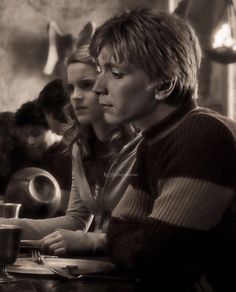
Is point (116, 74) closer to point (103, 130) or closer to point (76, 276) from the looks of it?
point (76, 276)

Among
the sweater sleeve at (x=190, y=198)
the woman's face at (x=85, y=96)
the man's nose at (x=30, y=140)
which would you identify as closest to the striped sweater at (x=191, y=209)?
the sweater sleeve at (x=190, y=198)

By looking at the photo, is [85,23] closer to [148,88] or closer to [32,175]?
[32,175]

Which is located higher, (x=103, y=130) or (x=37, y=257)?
(x=103, y=130)

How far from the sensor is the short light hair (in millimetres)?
1104

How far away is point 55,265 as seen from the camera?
1041mm

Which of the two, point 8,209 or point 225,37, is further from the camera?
point 225,37

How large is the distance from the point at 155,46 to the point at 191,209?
33 centimetres

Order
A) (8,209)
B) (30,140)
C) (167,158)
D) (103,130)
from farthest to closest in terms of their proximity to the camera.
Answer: (30,140) → (103,130) → (8,209) → (167,158)

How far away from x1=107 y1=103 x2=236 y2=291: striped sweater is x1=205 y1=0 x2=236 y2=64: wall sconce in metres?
2.15

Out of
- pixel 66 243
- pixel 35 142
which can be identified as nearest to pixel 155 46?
pixel 66 243

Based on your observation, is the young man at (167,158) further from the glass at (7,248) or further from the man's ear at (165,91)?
the glass at (7,248)

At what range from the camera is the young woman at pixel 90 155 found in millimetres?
1652

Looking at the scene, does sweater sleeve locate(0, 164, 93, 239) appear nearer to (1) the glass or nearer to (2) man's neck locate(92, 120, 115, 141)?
(2) man's neck locate(92, 120, 115, 141)

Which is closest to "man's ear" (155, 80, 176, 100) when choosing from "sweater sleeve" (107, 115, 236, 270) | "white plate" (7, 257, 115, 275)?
"sweater sleeve" (107, 115, 236, 270)
